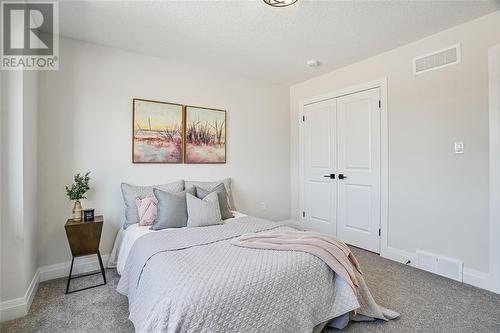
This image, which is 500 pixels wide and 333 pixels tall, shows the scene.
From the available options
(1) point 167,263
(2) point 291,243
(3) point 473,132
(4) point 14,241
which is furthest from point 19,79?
(3) point 473,132

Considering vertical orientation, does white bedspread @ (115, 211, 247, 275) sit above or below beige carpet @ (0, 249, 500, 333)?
above

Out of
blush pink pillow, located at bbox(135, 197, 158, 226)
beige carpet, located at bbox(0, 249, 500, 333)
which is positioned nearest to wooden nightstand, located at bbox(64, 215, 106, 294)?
beige carpet, located at bbox(0, 249, 500, 333)

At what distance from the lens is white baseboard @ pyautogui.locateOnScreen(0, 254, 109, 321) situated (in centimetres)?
191

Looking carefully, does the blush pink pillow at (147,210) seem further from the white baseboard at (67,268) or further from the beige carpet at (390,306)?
the white baseboard at (67,268)

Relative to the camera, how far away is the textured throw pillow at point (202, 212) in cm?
253

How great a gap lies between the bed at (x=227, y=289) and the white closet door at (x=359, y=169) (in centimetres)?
182

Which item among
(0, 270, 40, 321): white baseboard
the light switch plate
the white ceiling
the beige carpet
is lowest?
the beige carpet

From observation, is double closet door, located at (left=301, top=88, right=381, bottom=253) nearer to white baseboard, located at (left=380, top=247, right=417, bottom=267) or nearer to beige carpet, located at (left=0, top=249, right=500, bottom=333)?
white baseboard, located at (left=380, top=247, right=417, bottom=267)

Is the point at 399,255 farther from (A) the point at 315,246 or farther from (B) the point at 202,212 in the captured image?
(B) the point at 202,212

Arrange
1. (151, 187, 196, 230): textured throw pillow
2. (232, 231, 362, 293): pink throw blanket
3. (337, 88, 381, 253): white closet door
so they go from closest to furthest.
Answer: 1. (232, 231, 362, 293): pink throw blanket
2. (151, 187, 196, 230): textured throw pillow
3. (337, 88, 381, 253): white closet door

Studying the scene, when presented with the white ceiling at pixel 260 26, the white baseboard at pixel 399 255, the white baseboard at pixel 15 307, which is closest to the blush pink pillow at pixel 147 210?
the white baseboard at pixel 15 307

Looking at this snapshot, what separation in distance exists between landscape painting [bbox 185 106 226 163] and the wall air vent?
8.00ft

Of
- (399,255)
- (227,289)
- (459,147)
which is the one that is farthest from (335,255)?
(459,147)

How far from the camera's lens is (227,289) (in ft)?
4.46
